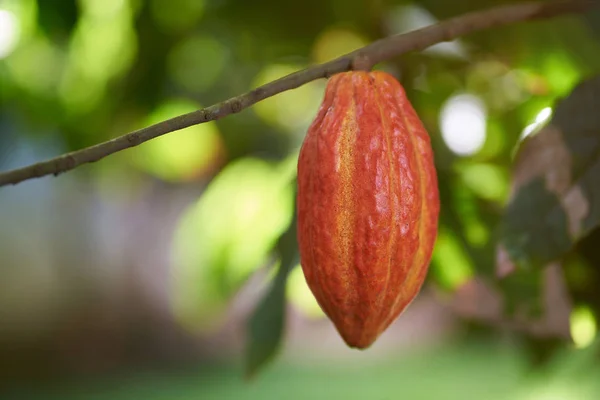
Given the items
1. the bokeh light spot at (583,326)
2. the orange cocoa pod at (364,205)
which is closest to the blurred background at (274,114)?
the bokeh light spot at (583,326)

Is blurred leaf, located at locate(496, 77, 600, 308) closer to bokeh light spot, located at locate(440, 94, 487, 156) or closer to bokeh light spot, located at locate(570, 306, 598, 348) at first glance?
bokeh light spot, located at locate(570, 306, 598, 348)

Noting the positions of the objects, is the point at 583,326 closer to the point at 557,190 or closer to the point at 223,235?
the point at 557,190

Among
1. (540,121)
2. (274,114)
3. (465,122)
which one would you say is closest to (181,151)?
(274,114)

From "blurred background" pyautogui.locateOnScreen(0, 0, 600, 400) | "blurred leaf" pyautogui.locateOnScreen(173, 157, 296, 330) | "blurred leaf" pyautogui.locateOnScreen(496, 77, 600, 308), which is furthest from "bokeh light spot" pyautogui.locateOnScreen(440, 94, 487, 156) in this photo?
"blurred leaf" pyautogui.locateOnScreen(496, 77, 600, 308)

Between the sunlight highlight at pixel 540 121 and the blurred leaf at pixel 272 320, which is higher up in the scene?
the sunlight highlight at pixel 540 121

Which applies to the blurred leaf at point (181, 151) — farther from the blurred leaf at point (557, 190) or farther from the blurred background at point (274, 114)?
the blurred leaf at point (557, 190)

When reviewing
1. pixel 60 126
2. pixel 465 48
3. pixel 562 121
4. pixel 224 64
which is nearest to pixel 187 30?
pixel 224 64

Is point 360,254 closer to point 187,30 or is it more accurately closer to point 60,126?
point 187,30
